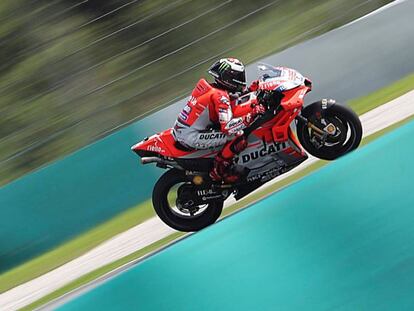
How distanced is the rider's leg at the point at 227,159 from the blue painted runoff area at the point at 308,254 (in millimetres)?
2576

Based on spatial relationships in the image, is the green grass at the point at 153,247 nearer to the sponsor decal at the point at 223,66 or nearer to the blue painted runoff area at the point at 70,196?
the blue painted runoff area at the point at 70,196

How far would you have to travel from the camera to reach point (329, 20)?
49.8 ft

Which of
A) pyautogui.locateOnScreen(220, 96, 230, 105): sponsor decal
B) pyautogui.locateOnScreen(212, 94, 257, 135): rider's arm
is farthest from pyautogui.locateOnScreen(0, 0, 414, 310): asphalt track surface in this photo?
pyautogui.locateOnScreen(220, 96, 230, 105): sponsor decal

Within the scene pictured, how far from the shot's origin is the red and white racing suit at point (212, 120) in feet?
27.0

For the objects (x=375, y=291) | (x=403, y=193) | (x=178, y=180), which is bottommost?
(x=375, y=291)

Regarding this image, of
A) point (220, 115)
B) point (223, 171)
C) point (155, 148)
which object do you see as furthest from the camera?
point (223, 171)

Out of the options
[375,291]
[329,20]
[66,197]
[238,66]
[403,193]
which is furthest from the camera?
[329,20]

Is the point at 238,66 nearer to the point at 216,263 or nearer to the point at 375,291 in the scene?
the point at 216,263

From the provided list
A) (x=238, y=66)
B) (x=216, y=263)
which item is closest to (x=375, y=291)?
(x=216, y=263)

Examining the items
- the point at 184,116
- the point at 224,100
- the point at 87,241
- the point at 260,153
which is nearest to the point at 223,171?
the point at 260,153

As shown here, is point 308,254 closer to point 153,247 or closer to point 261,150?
point 261,150

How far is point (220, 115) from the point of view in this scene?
820cm

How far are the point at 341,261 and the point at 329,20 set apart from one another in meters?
10.5

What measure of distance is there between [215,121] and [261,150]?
63cm
